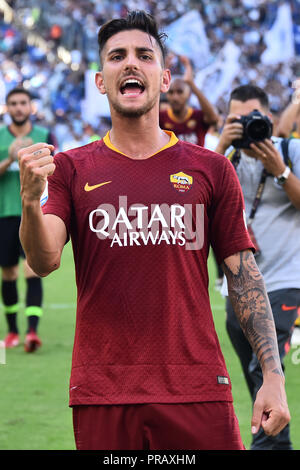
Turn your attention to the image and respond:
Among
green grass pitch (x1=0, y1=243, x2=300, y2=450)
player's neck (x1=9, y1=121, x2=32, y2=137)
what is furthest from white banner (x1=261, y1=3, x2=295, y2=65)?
player's neck (x1=9, y1=121, x2=32, y2=137)

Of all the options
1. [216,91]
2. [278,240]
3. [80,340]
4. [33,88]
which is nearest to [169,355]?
[80,340]

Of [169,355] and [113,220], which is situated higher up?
[113,220]

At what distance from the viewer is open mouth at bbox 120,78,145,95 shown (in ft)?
10.0

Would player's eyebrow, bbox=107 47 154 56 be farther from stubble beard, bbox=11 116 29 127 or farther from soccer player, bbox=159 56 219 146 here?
soccer player, bbox=159 56 219 146

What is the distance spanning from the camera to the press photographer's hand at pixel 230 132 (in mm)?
4988

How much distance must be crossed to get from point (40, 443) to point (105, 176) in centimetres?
298

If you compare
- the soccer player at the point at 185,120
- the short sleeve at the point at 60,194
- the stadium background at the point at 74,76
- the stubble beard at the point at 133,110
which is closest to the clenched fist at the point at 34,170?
the short sleeve at the point at 60,194

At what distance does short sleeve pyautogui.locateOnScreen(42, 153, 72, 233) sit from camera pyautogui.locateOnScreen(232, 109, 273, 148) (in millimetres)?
2044

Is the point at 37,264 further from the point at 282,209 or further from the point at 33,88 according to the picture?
the point at 33,88

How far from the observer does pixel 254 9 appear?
34344 mm

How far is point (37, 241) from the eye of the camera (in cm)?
277

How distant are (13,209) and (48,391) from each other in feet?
7.69
